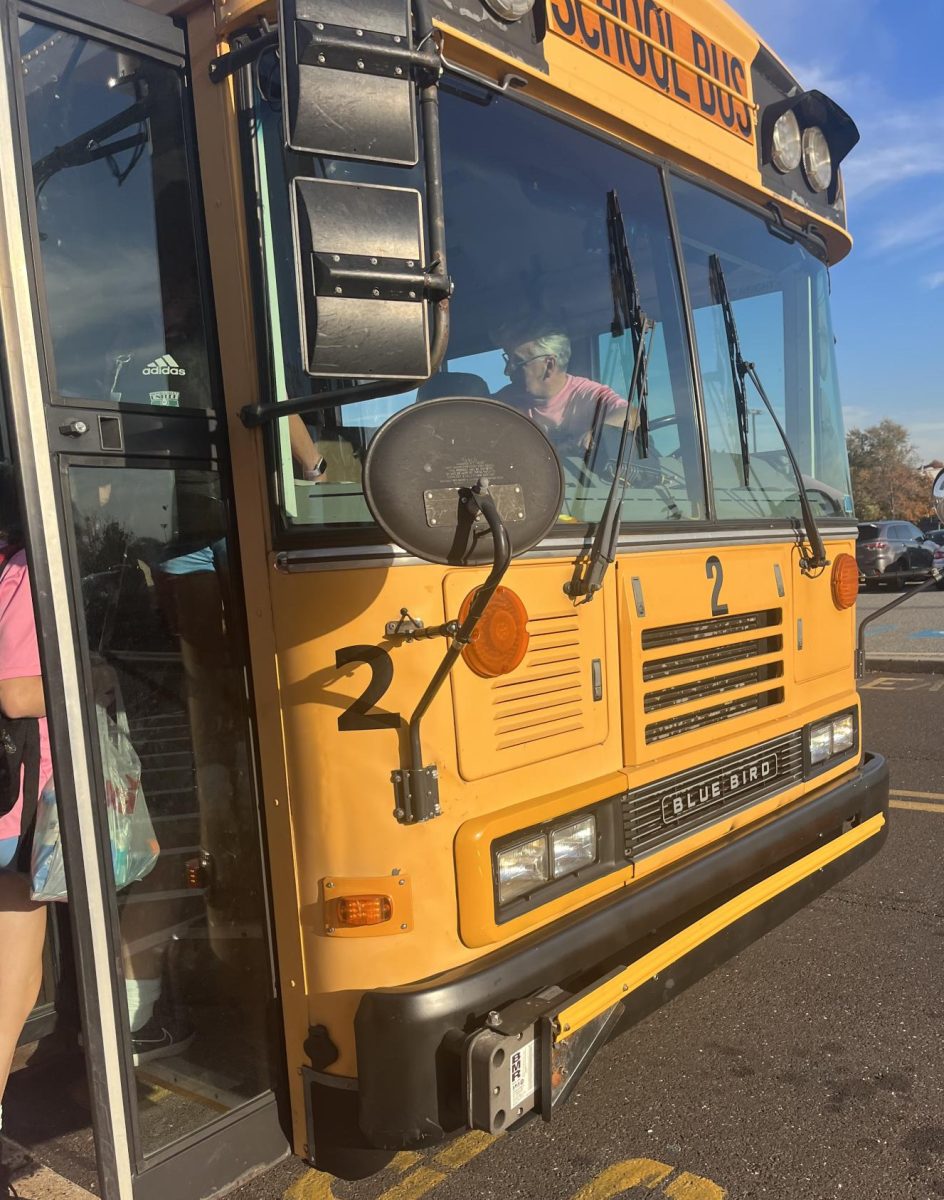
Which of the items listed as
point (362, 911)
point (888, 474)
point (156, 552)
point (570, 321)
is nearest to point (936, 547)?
point (570, 321)

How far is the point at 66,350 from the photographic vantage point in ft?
6.70

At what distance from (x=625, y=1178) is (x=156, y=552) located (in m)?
1.93

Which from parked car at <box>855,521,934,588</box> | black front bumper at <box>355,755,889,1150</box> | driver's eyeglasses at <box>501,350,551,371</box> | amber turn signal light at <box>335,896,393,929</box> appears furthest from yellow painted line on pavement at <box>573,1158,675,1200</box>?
parked car at <box>855,521,934,588</box>

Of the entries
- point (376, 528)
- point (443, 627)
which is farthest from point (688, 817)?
point (376, 528)

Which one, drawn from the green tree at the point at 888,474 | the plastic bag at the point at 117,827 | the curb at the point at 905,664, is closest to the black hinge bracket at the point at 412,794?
the plastic bag at the point at 117,827

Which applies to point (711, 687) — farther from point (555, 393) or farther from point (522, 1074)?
point (522, 1074)

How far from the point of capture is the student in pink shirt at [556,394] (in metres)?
2.59

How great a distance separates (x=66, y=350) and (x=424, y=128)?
85 cm

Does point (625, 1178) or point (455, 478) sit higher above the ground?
point (455, 478)

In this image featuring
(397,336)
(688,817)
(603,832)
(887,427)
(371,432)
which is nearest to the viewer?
(397,336)

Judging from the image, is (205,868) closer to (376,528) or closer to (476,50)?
(376,528)

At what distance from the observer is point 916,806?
5.55 m

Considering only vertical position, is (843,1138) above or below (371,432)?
below

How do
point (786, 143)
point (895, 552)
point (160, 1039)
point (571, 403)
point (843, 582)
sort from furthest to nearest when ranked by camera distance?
point (895, 552), point (843, 582), point (786, 143), point (571, 403), point (160, 1039)
